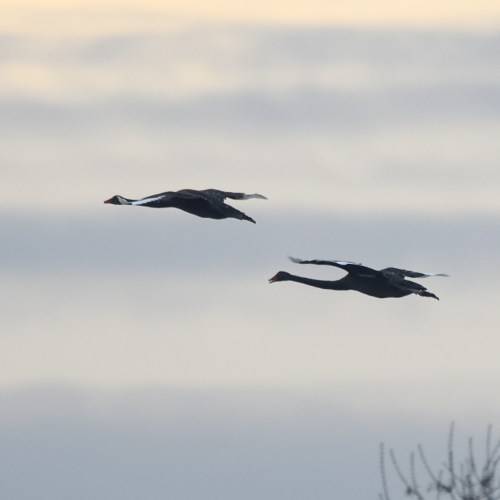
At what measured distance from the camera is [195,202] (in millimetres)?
45219

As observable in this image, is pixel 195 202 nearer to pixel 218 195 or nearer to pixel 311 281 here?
pixel 218 195

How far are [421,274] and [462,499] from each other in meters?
19.9

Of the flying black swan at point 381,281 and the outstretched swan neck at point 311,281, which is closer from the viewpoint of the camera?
the flying black swan at point 381,281

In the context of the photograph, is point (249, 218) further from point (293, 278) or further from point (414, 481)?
point (414, 481)

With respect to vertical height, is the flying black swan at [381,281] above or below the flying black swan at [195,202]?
below

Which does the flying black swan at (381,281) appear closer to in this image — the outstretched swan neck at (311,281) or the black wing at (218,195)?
the outstretched swan neck at (311,281)

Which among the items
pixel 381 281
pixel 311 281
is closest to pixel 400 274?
pixel 381 281

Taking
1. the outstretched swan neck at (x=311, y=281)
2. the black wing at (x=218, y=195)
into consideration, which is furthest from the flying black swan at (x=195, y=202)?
the outstretched swan neck at (x=311, y=281)

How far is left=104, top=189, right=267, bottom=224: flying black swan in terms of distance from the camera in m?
44.0

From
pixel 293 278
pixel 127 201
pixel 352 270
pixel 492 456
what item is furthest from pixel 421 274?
pixel 492 456

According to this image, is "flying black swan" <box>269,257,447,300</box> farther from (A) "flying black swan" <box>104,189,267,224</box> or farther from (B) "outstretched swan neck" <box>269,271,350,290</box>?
(A) "flying black swan" <box>104,189,267,224</box>

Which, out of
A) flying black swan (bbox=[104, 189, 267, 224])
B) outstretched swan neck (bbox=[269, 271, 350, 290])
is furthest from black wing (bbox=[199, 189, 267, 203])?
outstretched swan neck (bbox=[269, 271, 350, 290])

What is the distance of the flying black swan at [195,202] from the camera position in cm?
4400

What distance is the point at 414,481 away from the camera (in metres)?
25.0
